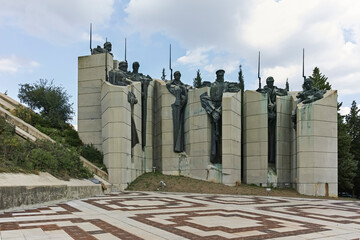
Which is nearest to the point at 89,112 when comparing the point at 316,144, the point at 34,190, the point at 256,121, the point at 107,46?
the point at 107,46

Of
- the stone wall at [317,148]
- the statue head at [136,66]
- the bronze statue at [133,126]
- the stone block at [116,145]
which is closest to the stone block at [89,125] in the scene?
the bronze statue at [133,126]

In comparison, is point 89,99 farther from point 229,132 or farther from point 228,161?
point 228,161

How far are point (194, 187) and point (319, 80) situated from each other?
1932cm

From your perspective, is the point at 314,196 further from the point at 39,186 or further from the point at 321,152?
the point at 39,186

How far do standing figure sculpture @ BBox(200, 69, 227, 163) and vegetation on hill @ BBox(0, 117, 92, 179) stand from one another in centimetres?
793

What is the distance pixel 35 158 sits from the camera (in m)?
12.8

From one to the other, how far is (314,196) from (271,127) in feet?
17.2

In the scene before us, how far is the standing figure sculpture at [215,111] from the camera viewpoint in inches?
833

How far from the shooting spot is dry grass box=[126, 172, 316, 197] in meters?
19.2

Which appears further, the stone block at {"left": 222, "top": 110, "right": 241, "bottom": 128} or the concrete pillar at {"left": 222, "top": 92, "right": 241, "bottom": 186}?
the stone block at {"left": 222, "top": 110, "right": 241, "bottom": 128}

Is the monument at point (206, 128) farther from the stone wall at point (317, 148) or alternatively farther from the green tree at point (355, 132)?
the green tree at point (355, 132)

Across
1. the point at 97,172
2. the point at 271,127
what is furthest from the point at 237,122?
the point at 97,172

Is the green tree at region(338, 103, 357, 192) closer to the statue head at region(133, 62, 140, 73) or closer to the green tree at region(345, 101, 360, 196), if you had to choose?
the green tree at region(345, 101, 360, 196)

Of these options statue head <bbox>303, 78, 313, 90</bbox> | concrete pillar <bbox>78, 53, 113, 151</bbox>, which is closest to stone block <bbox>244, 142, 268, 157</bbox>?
statue head <bbox>303, 78, 313, 90</bbox>
